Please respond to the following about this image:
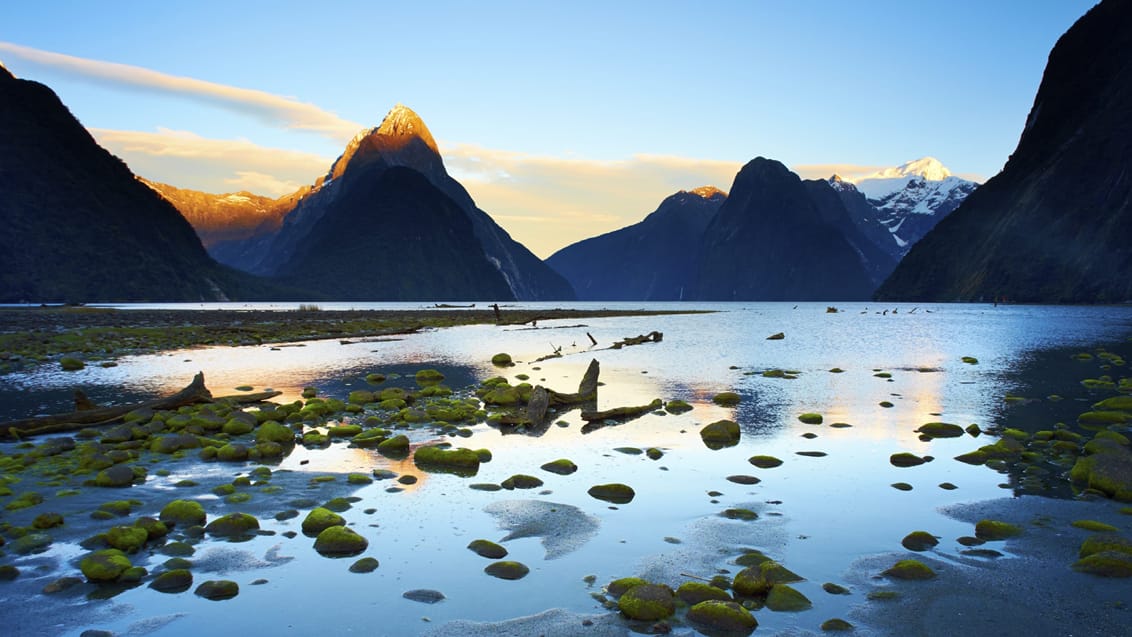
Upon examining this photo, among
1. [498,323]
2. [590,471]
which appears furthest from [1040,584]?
[498,323]

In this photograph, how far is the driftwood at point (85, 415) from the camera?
16422 mm

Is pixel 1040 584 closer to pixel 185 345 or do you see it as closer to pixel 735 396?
pixel 735 396

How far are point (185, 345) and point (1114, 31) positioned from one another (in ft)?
695

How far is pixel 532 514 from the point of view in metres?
10.7

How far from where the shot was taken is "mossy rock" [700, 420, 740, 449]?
1617 centimetres

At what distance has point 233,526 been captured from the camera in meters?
9.65

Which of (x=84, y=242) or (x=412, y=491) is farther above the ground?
(x=84, y=242)

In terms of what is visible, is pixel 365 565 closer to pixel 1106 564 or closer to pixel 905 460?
pixel 1106 564

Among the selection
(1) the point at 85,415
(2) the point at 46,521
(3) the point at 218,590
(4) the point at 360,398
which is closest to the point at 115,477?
(2) the point at 46,521

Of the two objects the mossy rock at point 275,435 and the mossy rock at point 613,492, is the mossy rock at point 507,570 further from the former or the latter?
the mossy rock at point 275,435

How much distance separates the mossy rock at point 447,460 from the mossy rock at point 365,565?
15.7 ft

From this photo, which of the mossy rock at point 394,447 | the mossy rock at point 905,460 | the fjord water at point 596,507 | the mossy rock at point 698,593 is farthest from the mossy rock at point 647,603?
the mossy rock at point 905,460

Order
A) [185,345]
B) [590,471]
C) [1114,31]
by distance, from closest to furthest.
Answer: [590,471], [185,345], [1114,31]

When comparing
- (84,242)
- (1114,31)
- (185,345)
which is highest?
(1114,31)
